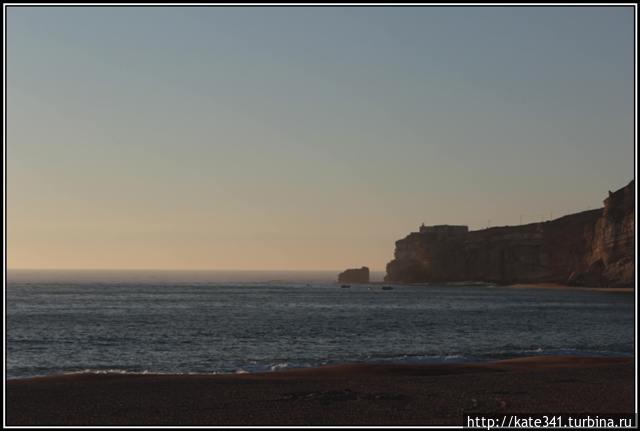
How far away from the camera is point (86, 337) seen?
6525 cm

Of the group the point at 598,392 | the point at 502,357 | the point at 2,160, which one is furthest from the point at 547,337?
the point at 2,160

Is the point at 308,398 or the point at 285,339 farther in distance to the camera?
the point at 285,339

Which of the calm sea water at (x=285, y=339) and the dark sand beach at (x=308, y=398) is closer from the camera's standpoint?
the dark sand beach at (x=308, y=398)

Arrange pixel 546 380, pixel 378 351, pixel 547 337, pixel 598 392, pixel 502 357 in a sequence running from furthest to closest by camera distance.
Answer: pixel 547 337
pixel 378 351
pixel 502 357
pixel 546 380
pixel 598 392

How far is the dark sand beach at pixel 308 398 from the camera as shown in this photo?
22.3 metres

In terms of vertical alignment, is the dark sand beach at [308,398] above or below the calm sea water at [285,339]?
above

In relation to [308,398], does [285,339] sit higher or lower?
lower

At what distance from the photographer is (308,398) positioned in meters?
25.4

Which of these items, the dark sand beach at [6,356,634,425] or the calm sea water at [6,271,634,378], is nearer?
the dark sand beach at [6,356,634,425]

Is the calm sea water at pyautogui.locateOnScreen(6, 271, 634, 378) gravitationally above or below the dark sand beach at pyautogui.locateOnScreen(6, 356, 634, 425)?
below

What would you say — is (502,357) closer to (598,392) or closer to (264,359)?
(264,359)

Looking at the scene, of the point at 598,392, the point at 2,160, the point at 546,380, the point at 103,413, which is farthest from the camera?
the point at 546,380

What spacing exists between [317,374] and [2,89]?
18924 mm

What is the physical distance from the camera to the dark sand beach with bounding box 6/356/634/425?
2234cm
